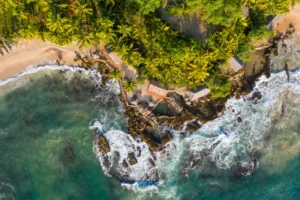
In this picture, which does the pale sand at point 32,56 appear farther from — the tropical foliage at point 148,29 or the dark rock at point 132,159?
the dark rock at point 132,159

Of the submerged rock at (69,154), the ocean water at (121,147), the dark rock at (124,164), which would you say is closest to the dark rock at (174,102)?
the ocean water at (121,147)

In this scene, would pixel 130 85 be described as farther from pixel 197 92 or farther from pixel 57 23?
pixel 57 23

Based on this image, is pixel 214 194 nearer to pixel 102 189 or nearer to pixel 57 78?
pixel 102 189

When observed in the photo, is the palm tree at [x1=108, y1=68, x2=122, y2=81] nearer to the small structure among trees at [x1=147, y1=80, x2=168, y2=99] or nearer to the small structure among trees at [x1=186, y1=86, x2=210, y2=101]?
the small structure among trees at [x1=147, y1=80, x2=168, y2=99]

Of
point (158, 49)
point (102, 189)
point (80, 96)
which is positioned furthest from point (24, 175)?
point (158, 49)

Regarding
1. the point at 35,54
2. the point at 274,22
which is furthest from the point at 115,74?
the point at 274,22

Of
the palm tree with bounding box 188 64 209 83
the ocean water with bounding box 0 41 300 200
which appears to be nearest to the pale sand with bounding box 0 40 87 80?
the ocean water with bounding box 0 41 300 200
